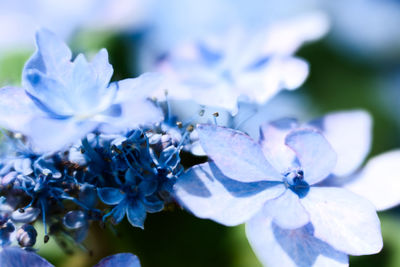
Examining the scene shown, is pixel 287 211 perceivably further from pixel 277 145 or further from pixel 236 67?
pixel 236 67

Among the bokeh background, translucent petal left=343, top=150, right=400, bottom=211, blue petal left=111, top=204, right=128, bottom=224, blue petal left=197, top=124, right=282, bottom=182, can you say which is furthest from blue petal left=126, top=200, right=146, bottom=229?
the bokeh background

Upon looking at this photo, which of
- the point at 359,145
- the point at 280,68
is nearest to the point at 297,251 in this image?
the point at 359,145

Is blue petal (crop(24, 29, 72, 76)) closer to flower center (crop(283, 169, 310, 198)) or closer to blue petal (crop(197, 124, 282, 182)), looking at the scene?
blue petal (crop(197, 124, 282, 182))

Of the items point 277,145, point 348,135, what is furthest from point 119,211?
point 348,135

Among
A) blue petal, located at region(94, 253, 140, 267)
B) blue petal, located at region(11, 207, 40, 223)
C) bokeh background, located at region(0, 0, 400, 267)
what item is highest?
blue petal, located at region(11, 207, 40, 223)

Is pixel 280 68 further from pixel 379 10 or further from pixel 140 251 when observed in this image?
pixel 379 10

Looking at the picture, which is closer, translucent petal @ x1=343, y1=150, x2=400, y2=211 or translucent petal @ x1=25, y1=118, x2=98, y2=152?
translucent petal @ x1=25, y1=118, x2=98, y2=152

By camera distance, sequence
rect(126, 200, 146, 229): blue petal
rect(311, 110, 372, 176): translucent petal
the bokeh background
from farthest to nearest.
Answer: the bokeh background → rect(311, 110, 372, 176): translucent petal → rect(126, 200, 146, 229): blue petal
